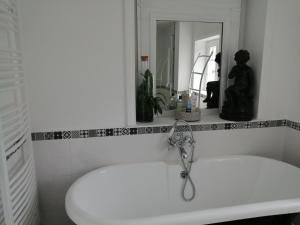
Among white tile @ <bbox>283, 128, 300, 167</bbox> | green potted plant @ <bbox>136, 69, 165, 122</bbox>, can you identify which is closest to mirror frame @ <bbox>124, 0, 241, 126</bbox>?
green potted plant @ <bbox>136, 69, 165, 122</bbox>

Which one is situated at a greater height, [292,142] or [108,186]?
[292,142]

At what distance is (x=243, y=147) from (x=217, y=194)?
1.55 ft

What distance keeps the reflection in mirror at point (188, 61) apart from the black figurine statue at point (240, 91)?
0.20m

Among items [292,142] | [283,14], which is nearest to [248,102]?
[292,142]

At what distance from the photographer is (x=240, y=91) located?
77.1 inches

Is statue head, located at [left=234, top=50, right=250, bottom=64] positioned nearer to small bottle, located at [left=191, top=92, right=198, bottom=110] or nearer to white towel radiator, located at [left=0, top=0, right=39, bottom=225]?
small bottle, located at [left=191, top=92, right=198, bottom=110]

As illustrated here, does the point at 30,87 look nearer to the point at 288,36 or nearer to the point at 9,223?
the point at 9,223

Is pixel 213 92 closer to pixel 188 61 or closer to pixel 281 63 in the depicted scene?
pixel 188 61

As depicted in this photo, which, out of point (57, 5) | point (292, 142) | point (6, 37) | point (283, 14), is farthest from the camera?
point (292, 142)

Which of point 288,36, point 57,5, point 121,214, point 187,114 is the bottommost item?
point 121,214

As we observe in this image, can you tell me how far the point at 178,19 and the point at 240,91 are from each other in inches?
31.6

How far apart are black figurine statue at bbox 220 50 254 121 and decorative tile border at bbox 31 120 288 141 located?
0.07 m

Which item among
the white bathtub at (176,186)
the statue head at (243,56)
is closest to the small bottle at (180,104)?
the white bathtub at (176,186)

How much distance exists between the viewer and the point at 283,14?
1.89m
